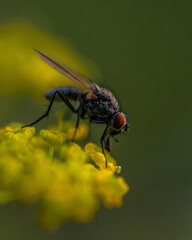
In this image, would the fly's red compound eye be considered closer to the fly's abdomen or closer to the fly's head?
the fly's head

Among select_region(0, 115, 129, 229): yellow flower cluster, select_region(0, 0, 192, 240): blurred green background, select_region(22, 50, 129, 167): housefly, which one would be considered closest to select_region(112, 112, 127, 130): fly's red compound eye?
select_region(22, 50, 129, 167): housefly

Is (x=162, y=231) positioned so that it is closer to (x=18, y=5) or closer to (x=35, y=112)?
(x=35, y=112)

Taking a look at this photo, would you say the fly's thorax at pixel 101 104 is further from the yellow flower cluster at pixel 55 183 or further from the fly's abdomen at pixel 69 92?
the yellow flower cluster at pixel 55 183

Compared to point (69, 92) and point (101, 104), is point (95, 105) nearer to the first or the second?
point (101, 104)

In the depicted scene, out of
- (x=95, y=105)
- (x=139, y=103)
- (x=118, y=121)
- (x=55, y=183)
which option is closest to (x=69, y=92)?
(x=95, y=105)

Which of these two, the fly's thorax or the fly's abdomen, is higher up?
the fly's thorax

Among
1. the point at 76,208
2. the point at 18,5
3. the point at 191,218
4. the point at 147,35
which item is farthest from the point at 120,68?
A: the point at 76,208
